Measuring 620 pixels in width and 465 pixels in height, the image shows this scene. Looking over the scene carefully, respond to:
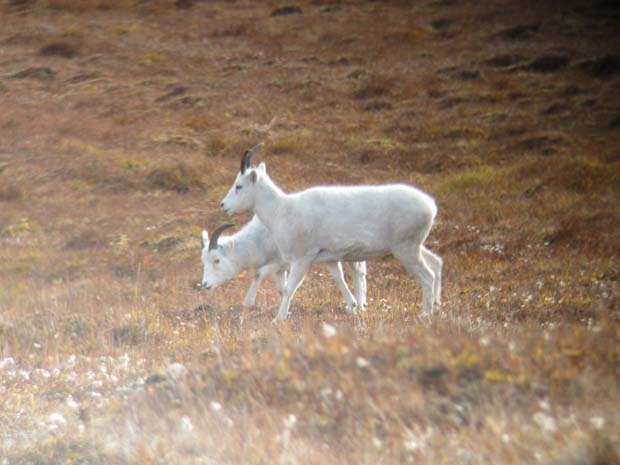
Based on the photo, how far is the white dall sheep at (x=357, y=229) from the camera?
458 inches

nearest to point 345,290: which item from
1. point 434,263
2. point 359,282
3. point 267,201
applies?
point 359,282

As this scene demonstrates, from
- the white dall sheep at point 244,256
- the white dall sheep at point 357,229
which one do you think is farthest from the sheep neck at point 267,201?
the white dall sheep at point 244,256

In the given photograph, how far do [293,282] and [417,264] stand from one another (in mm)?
1565

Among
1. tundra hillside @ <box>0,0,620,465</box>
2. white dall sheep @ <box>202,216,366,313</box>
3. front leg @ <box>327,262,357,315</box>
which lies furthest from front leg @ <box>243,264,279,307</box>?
front leg @ <box>327,262,357,315</box>

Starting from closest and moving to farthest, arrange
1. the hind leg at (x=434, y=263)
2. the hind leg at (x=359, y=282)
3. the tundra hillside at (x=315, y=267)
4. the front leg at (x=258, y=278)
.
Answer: the tundra hillside at (x=315, y=267), the hind leg at (x=434, y=263), the hind leg at (x=359, y=282), the front leg at (x=258, y=278)

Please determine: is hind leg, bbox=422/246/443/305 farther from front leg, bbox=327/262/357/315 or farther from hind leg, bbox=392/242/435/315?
front leg, bbox=327/262/357/315

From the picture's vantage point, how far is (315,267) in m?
17.3

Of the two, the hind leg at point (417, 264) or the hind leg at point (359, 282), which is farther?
the hind leg at point (359, 282)

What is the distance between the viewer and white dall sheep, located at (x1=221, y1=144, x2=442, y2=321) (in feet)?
38.2

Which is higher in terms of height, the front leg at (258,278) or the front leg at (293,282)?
the front leg at (293,282)

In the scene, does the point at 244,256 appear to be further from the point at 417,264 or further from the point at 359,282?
the point at 417,264

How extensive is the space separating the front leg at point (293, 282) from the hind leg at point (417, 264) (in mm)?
1168

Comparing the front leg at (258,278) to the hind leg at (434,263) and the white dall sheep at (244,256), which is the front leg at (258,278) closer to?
the white dall sheep at (244,256)

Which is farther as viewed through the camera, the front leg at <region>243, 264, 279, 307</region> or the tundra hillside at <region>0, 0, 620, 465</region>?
the front leg at <region>243, 264, 279, 307</region>
